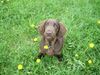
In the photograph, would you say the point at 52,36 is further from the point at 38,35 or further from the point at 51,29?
the point at 38,35

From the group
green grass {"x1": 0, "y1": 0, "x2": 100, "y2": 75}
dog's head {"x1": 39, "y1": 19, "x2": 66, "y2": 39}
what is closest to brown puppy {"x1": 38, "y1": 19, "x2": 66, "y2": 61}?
dog's head {"x1": 39, "y1": 19, "x2": 66, "y2": 39}

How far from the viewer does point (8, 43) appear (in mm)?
4246

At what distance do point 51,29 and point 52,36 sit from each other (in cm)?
10

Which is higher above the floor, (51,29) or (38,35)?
(51,29)

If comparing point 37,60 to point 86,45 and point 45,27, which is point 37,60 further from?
point 86,45

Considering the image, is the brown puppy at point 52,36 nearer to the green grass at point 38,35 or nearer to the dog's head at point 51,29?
the dog's head at point 51,29

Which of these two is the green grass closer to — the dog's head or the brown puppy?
the brown puppy

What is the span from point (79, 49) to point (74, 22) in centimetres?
77

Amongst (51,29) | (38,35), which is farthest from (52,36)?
(38,35)

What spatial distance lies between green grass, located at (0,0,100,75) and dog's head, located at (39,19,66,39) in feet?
1.69

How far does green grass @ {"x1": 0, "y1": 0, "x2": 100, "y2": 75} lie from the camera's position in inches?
147

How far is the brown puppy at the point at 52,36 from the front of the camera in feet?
11.1

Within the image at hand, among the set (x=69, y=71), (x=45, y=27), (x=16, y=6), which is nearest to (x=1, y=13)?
(x=16, y=6)

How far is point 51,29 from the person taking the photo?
3.37 m
